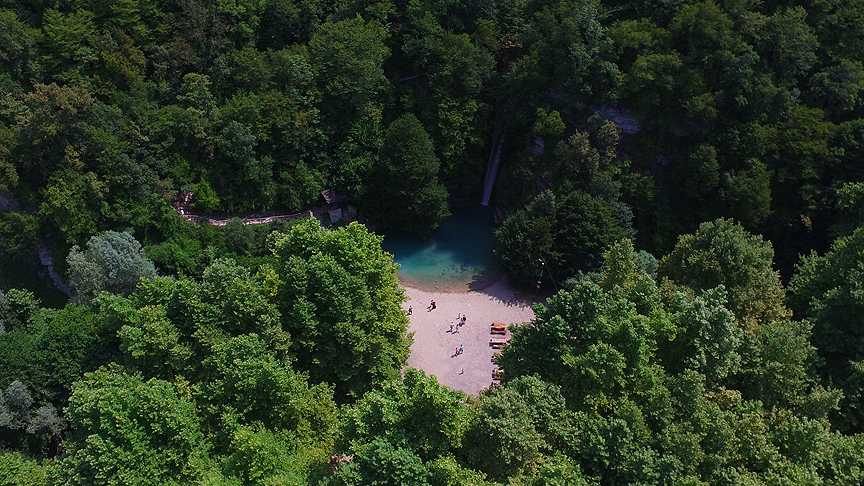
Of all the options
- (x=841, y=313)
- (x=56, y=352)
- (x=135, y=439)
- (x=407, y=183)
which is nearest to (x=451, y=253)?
(x=407, y=183)

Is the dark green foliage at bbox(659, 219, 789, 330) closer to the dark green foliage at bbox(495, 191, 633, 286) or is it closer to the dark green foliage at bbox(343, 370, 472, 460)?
the dark green foliage at bbox(495, 191, 633, 286)

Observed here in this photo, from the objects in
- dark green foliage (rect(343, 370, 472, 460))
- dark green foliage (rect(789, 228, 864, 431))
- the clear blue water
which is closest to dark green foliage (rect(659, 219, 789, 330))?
dark green foliage (rect(789, 228, 864, 431))

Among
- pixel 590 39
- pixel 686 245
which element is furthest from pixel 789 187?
pixel 590 39

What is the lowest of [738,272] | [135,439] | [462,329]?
[135,439]

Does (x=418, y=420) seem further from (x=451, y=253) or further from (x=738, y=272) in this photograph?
(x=451, y=253)

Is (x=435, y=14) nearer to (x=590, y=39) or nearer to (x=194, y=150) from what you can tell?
(x=590, y=39)

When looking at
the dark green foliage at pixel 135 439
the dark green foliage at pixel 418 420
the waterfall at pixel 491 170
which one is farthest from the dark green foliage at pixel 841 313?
the dark green foliage at pixel 135 439
